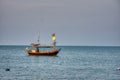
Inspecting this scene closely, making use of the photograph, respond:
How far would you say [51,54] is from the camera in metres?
138

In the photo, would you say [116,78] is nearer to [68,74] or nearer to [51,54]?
[68,74]

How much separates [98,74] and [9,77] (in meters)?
15.0

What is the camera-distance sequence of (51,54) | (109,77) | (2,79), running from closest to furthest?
(2,79) → (109,77) → (51,54)

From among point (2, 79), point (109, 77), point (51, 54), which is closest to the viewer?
point (2, 79)

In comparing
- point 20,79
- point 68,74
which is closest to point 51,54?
point 68,74

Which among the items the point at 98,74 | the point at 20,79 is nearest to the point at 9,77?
the point at 20,79

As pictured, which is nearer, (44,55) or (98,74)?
(98,74)

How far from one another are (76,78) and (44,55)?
66.9m

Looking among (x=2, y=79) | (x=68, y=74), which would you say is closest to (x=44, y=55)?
(x=68, y=74)

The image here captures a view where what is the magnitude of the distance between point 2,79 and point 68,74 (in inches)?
519

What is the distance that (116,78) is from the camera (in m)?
73.8

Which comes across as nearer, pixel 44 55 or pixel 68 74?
pixel 68 74

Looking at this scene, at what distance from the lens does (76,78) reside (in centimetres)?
7288

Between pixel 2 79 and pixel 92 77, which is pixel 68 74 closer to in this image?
pixel 92 77
